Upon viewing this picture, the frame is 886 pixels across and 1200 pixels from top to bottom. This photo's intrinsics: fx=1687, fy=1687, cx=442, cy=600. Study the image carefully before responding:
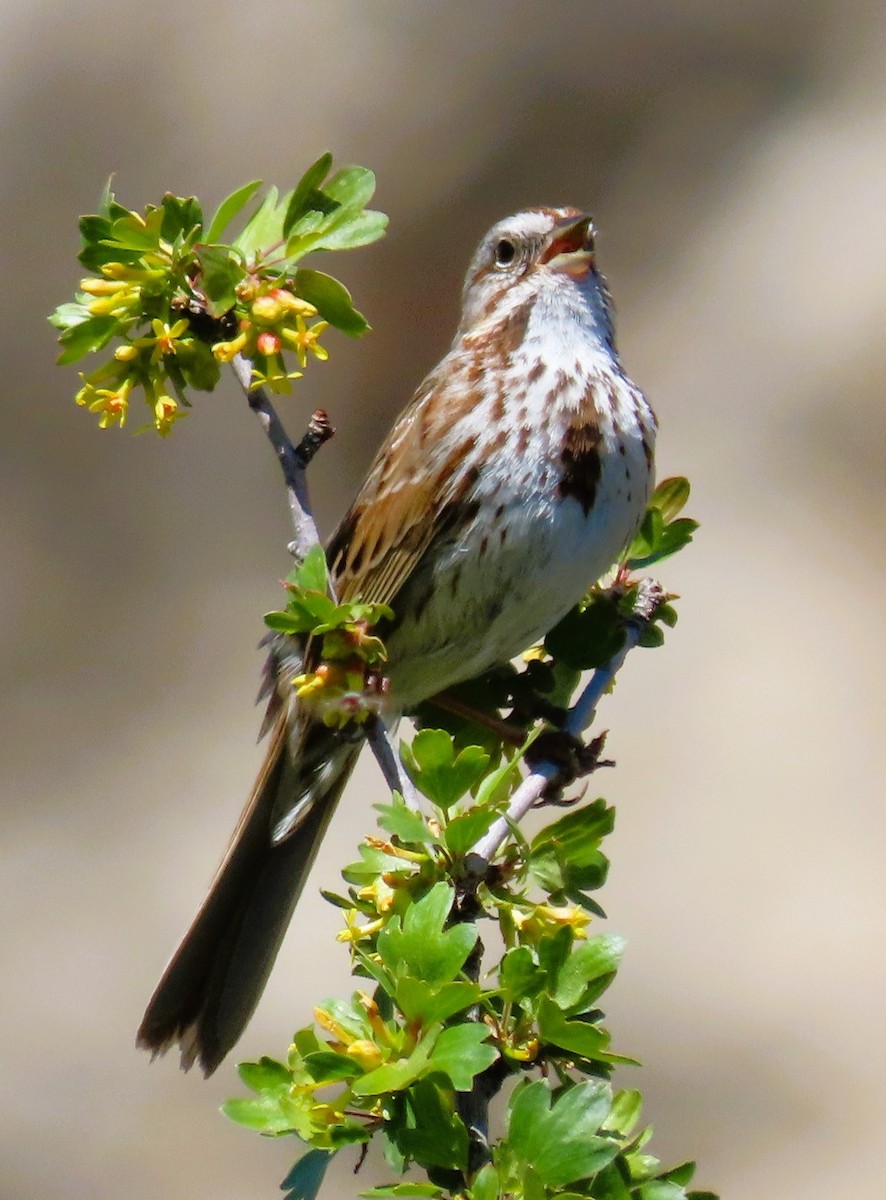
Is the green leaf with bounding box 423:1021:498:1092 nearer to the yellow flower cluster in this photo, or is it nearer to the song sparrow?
the yellow flower cluster

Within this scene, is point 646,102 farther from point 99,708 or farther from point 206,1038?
point 206,1038

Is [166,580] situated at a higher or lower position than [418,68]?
lower

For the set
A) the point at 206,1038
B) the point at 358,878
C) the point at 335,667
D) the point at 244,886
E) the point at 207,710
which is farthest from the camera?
the point at 207,710

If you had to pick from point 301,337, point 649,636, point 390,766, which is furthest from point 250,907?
point 301,337

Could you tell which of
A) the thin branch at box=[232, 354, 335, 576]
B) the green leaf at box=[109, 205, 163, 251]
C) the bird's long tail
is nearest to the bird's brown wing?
the bird's long tail

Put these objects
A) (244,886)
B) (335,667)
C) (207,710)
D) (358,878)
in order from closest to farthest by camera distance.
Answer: (358,878)
(335,667)
(244,886)
(207,710)

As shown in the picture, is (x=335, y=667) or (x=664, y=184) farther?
(x=664, y=184)

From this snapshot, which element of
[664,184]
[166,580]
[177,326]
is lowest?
[177,326]

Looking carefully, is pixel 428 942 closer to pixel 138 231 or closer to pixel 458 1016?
pixel 458 1016

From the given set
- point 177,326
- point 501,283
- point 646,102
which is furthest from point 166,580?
point 177,326
